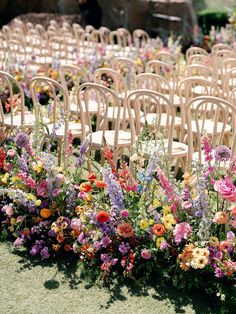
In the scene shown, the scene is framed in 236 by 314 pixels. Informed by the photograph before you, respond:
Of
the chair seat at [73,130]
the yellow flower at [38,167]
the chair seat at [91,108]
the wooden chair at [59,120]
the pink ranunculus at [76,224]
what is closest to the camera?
the pink ranunculus at [76,224]

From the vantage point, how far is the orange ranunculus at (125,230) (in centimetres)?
354

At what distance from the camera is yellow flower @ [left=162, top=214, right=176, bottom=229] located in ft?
11.5

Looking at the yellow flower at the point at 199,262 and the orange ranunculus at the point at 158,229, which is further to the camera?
the orange ranunculus at the point at 158,229

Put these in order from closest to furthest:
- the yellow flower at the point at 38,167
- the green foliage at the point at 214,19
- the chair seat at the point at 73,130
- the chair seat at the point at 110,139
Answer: the yellow flower at the point at 38,167 → the chair seat at the point at 110,139 → the chair seat at the point at 73,130 → the green foliage at the point at 214,19

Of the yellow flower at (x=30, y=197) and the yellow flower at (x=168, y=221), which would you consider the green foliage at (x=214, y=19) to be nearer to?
the yellow flower at (x=30, y=197)

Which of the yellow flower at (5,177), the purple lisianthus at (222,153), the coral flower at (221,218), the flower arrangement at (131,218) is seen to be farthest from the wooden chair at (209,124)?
the yellow flower at (5,177)

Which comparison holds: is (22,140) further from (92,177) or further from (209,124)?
(209,124)

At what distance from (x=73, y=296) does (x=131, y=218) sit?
0.63 meters

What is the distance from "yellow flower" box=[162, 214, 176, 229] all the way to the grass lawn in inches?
15.6

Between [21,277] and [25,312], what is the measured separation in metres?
0.38

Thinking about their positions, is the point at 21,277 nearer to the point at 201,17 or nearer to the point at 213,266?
the point at 213,266

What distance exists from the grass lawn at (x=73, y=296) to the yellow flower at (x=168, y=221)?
40 centimetres

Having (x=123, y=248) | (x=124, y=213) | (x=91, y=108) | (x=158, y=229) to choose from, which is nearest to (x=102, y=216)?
(x=124, y=213)

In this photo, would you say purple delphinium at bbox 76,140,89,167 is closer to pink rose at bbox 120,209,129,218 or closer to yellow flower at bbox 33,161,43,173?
yellow flower at bbox 33,161,43,173
